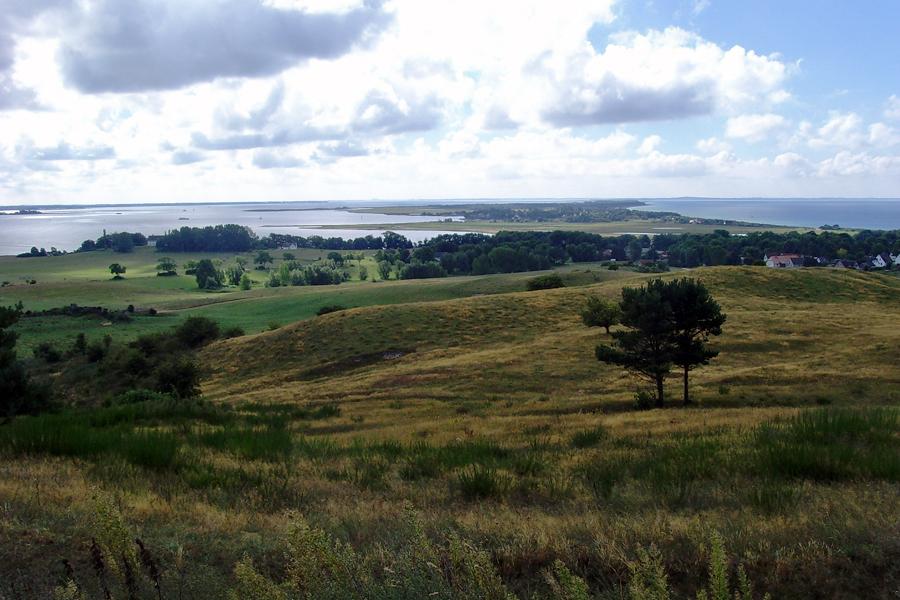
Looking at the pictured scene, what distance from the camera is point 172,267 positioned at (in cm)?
13862

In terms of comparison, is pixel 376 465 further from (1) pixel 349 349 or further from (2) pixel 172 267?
(2) pixel 172 267

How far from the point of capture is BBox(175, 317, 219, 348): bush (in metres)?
54.1

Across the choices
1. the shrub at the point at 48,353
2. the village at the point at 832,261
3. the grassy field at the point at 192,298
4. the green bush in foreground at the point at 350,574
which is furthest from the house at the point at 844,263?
the green bush in foreground at the point at 350,574

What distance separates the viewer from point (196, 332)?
55.0 m

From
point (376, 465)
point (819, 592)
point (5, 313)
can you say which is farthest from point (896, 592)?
point (5, 313)

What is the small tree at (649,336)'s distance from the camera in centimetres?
2223

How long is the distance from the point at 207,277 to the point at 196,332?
71.4 m

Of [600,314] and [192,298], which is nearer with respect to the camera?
[600,314]

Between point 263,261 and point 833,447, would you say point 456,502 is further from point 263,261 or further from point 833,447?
point 263,261

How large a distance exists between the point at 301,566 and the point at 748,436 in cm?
962

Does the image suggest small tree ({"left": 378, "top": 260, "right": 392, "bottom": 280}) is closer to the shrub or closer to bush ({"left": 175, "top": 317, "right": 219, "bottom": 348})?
bush ({"left": 175, "top": 317, "right": 219, "bottom": 348})

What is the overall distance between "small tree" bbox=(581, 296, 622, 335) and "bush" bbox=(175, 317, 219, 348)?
35.3 meters

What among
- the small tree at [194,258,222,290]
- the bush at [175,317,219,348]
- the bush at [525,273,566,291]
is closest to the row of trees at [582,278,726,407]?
the bush at [525,273,566,291]

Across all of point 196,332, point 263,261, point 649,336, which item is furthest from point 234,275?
point 649,336
